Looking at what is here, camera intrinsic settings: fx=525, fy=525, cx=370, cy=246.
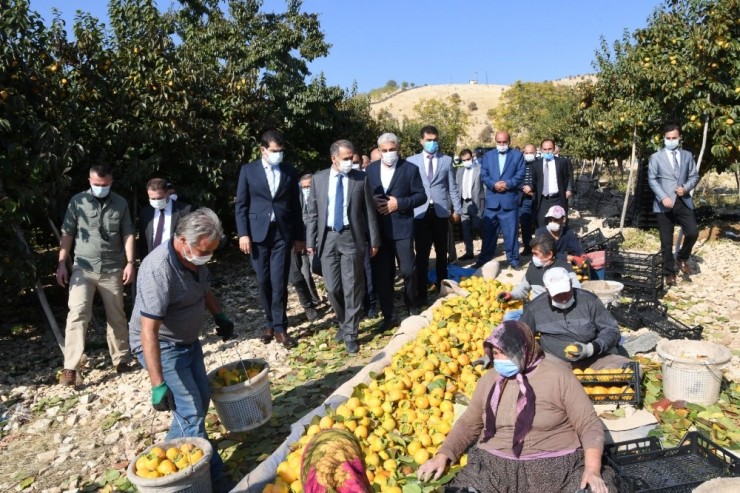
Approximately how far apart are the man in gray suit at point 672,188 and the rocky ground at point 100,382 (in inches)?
33.3

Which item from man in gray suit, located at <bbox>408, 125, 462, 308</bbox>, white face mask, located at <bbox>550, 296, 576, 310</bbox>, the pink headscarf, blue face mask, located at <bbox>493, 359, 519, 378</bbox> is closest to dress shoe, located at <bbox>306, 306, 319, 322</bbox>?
man in gray suit, located at <bbox>408, 125, 462, 308</bbox>

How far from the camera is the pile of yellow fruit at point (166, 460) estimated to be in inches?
124

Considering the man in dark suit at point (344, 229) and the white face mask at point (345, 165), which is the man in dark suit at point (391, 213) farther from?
the white face mask at point (345, 165)

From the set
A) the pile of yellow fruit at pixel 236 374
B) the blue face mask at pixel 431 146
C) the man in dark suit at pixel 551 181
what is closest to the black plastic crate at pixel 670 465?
the pile of yellow fruit at pixel 236 374

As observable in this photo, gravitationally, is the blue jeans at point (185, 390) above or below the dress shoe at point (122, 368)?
above

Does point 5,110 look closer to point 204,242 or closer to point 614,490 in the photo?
point 204,242

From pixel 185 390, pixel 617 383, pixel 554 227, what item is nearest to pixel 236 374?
pixel 185 390

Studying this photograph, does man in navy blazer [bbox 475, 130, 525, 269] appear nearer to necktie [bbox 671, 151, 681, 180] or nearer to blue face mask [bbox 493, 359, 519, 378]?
necktie [bbox 671, 151, 681, 180]

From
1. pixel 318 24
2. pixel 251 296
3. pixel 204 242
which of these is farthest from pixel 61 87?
pixel 318 24

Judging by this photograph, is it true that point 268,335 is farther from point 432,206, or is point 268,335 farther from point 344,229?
point 432,206

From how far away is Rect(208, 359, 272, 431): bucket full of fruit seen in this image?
4055 millimetres

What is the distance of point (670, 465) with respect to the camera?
315 cm

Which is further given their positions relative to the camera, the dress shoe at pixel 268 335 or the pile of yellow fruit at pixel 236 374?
the dress shoe at pixel 268 335

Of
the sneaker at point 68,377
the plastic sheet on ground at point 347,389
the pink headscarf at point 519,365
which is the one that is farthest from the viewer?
the sneaker at point 68,377
